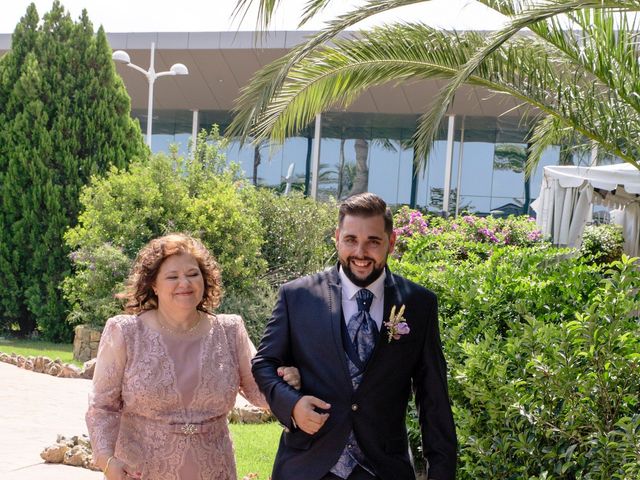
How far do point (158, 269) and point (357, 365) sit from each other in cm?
106

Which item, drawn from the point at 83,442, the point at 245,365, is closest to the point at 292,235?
the point at 83,442

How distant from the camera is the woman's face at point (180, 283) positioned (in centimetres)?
388

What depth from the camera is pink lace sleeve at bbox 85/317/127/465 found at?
366 centimetres

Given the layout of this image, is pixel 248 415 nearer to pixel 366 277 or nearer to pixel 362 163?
pixel 366 277

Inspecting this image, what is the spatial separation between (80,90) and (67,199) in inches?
78.0

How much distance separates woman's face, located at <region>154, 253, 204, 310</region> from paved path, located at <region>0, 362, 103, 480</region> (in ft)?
10.1

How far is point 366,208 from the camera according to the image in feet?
10.9

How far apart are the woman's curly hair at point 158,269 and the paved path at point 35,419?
2.92 meters

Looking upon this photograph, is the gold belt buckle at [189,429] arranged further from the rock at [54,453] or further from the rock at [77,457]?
the rock at [54,453]

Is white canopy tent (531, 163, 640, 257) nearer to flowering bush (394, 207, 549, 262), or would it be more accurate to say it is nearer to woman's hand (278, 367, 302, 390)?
flowering bush (394, 207, 549, 262)

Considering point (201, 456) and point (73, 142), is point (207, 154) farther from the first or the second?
point (201, 456)

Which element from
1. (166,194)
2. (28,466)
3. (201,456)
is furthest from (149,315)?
(166,194)

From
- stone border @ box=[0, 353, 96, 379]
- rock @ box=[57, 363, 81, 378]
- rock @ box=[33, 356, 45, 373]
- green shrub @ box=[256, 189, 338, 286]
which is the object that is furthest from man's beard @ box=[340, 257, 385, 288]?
green shrub @ box=[256, 189, 338, 286]

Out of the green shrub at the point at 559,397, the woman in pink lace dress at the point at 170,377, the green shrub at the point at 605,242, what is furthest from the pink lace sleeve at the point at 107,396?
the green shrub at the point at 605,242
